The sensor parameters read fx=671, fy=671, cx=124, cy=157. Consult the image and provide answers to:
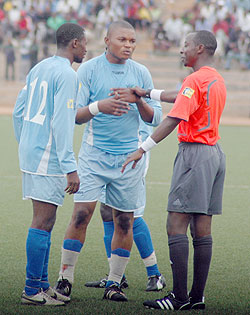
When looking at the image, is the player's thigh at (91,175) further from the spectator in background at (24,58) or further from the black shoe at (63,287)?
the spectator in background at (24,58)

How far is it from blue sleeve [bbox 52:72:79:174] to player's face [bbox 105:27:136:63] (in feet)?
2.51

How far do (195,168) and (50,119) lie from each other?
113 cm

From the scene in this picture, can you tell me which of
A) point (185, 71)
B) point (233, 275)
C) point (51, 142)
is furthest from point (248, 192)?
point (185, 71)

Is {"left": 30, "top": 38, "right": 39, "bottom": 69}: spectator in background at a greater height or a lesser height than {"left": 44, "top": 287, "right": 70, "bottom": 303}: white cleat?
greater

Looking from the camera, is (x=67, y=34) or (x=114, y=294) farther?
(x=114, y=294)

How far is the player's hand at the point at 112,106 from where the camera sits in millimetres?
5305

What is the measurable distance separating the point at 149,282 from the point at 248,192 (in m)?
4.92

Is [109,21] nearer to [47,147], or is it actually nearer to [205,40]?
[205,40]

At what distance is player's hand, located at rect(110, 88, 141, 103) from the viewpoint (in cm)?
536

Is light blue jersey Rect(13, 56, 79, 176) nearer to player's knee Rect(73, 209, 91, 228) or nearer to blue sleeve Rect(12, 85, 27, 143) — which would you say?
blue sleeve Rect(12, 85, 27, 143)

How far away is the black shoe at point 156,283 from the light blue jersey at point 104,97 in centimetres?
113

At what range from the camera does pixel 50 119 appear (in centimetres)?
493

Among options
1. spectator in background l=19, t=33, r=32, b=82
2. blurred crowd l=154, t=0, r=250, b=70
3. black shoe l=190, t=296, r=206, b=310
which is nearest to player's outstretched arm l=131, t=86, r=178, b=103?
black shoe l=190, t=296, r=206, b=310

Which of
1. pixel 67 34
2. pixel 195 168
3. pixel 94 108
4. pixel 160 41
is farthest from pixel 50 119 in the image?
pixel 160 41
